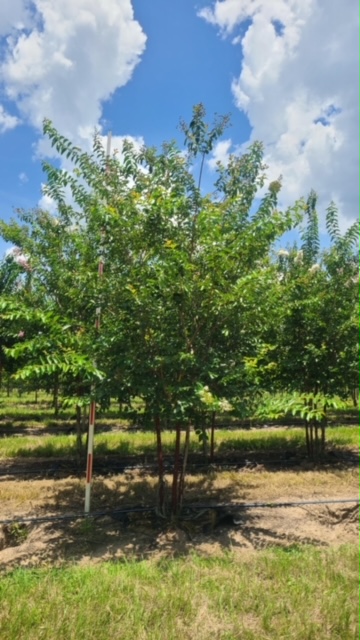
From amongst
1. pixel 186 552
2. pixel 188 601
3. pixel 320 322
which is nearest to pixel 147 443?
pixel 320 322

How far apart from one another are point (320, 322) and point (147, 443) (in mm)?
4565

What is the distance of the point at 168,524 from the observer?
502 cm

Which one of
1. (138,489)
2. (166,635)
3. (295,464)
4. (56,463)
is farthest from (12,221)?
(166,635)

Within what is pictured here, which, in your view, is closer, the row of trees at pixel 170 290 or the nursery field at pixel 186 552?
the nursery field at pixel 186 552

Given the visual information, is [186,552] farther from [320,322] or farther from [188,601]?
[320,322]

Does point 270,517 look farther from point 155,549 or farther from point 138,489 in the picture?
point 138,489

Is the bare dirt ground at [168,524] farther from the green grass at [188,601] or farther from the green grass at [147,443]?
the green grass at [147,443]

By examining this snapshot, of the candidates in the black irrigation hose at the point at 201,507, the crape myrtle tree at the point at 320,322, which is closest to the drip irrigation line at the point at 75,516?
the black irrigation hose at the point at 201,507

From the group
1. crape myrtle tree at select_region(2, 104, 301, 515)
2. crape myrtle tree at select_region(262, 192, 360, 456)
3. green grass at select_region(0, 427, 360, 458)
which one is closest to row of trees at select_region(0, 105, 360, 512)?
crape myrtle tree at select_region(2, 104, 301, 515)

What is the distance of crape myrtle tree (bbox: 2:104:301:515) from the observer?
4449mm

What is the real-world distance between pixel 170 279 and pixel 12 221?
5668 mm

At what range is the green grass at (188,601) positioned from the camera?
9.21 ft

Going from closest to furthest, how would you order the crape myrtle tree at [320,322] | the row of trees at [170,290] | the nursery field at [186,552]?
the nursery field at [186,552] → the row of trees at [170,290] → the crape myrtle tree at [320,322]

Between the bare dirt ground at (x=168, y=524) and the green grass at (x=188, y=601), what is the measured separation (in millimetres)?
589
